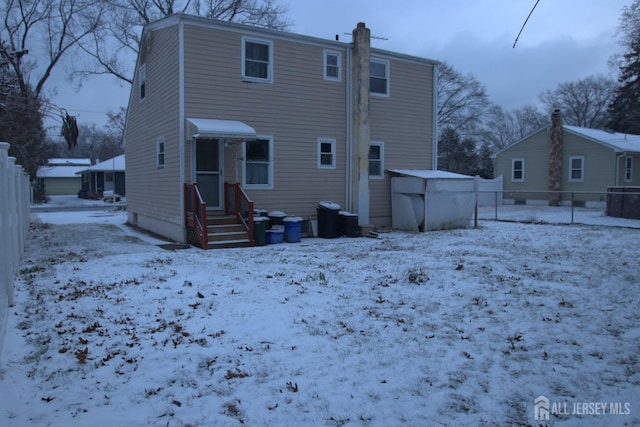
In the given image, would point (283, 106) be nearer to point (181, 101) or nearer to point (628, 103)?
point (181, 101)

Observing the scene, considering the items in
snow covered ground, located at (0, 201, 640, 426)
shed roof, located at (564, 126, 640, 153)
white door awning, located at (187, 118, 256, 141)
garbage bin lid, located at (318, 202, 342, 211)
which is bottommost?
snow covered ground, located at (0, 201, 640, 426)

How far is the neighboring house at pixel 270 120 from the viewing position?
40.2 ft

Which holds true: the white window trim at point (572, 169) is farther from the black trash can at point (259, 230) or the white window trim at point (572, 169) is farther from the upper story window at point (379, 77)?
the black trash can at point (259, 230)

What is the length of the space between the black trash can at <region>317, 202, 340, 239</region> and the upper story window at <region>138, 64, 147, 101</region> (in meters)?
7.28

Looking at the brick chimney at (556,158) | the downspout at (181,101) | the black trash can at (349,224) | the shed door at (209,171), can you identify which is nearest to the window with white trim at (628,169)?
the brick chimney at (556,158)

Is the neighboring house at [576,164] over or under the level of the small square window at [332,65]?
under

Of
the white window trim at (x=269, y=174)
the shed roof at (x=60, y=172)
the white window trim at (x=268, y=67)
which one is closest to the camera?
the white window trim at (x=268, y=67)

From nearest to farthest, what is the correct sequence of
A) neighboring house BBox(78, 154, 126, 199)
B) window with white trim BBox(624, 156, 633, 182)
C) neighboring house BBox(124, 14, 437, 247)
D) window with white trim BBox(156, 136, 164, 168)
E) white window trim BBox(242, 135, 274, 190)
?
1. neighboring house BBox(124, 14, 437, 247)
2. white window trim BBox(242, 135, 274, 190)
3. window with white trim BBox(156, 136, 164, 168)
4. window with white trim BBox(624, 156, 633, 182)
5. neighboring house BBox(78, 154, 126, 199)

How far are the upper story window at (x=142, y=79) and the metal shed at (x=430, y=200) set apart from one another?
8.54m

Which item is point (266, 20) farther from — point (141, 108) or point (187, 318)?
point (187, 318)

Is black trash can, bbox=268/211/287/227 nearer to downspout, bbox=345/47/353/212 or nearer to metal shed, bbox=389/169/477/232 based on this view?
downspout, bbox=345/47/353/212

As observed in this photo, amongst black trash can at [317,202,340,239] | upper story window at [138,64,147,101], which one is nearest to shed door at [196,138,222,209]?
black trash can at [317,202,340,239]

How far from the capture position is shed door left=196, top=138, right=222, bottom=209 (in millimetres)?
12719

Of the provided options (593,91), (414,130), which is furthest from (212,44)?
(593,91)
